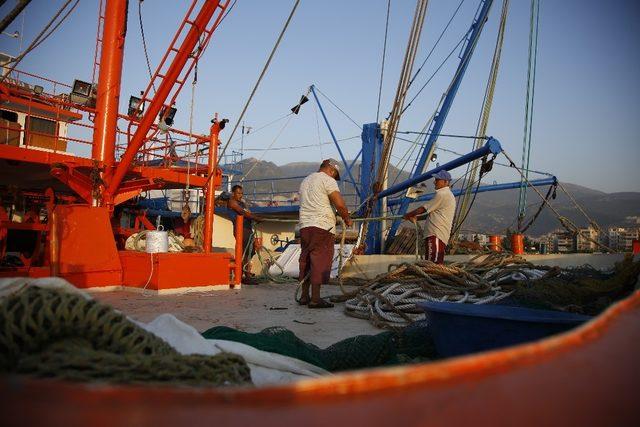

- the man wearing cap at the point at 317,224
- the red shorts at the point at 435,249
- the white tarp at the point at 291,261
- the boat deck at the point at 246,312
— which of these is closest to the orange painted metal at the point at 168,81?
the boat deck at the point at 246,312

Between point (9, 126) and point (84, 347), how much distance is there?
496 inches

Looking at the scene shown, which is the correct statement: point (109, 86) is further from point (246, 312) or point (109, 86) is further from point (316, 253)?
point (246, 312)

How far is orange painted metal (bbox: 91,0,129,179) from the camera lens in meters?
7.51

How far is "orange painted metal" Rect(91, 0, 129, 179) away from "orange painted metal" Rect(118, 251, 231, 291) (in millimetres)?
2647

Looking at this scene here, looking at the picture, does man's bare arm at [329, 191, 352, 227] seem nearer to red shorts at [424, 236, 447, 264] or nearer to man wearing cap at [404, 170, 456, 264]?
man wearing cap at [404, 170, 456, 264]

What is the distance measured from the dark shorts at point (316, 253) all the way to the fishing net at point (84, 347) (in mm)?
3535

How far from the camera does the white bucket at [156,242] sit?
18.8 ft

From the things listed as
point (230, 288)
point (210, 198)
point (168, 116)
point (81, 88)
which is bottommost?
point (230, 288)

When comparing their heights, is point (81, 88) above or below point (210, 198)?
above

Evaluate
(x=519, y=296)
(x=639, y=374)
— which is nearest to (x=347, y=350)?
(x=639, y=374)

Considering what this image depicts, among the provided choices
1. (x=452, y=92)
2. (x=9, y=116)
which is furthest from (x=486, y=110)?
(x=9, y=116)

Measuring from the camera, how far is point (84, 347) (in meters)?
0.81

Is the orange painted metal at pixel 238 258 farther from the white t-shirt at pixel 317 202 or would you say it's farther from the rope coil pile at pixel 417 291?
the rope coil pile at pixel 417 291

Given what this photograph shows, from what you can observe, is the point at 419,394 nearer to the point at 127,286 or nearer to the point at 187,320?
the point at 187,320
